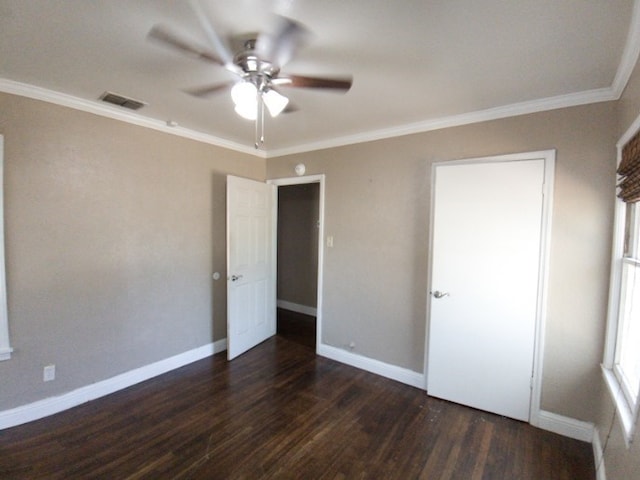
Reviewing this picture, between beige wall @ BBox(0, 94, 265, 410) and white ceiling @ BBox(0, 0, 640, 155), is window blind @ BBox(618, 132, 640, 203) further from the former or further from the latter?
beige wall @ BBox(0, 94, 265, 410)

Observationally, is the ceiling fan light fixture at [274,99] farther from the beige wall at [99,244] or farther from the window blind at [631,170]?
the window blind at [631,170]

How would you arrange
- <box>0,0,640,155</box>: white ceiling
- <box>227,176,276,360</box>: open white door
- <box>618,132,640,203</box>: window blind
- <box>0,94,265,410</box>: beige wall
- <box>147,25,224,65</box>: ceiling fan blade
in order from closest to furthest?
<box>147,25,224,65</box>: ceiling fan blade < <box>0,0,640,155</box>: white ceiling < <box>618,132,640,203</box>: window blind < <box>0,94,265,410</box>: beige wall < <box>227,176,276,360</box>: open white door

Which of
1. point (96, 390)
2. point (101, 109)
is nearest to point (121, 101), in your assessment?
point (101, 109)

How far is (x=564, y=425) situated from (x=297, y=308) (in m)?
3.75

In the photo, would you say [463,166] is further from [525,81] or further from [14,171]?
[14,171]

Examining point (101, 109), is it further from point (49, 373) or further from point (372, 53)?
point (372, 53)

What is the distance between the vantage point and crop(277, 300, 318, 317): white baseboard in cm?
502

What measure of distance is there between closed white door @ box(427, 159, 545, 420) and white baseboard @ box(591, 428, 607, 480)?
0.39 meters

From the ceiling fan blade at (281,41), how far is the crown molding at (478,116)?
1.52m

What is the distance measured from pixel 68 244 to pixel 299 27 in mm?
2347

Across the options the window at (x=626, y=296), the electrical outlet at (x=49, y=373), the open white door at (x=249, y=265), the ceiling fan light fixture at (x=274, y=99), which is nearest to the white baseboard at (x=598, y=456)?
the window at (x=626, y=296)

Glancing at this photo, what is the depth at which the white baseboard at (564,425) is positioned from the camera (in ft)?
6.82

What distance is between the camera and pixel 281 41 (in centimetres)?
143

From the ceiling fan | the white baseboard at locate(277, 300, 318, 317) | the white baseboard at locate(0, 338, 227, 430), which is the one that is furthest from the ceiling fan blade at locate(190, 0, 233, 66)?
the white baseboard at locate(277, 300, 318, 317)
